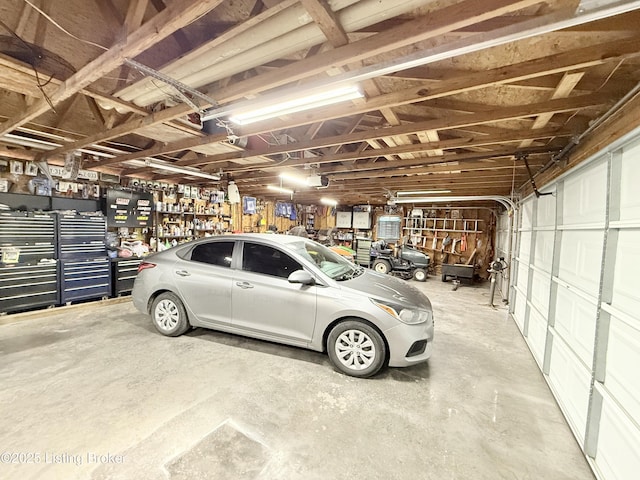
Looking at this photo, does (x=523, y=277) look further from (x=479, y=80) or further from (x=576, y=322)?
(x=479, y=80)

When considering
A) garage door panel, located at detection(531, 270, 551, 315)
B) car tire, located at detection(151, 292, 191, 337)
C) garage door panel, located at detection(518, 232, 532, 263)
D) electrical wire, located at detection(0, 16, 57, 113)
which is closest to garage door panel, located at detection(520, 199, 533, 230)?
garage door panel, located at detection(518, 232, 532, 263)

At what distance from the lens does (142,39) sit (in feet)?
4.73

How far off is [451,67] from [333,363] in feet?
9.21

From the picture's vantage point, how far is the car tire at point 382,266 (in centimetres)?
860

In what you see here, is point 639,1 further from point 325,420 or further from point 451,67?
point 325,420

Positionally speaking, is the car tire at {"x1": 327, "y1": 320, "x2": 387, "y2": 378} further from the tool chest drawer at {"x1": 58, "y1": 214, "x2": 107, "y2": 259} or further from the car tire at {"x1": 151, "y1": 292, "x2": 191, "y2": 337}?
the tool chest drawer at {"x1": 58, "y1": 214, "x2": 107, "y2": 259}

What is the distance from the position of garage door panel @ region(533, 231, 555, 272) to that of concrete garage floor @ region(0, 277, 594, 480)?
1.19 m

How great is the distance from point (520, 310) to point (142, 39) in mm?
5789

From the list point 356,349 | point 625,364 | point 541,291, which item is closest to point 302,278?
point 356,349

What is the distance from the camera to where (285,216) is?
35.1 ft

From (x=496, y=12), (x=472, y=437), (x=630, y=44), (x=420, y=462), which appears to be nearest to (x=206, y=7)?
(x=496, y=12)

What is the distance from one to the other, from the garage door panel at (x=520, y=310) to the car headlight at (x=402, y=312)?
253 centimetres

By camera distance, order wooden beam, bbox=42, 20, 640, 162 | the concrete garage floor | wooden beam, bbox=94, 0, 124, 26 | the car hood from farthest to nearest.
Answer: the car hood
wooden beam, bbox=94, 0, 124, 26
the concrete garage floor
wooden beam, bbox=42, 20, 640, 162

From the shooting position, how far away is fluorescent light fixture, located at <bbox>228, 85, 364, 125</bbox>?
181 cm
